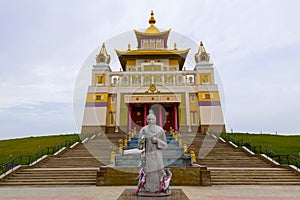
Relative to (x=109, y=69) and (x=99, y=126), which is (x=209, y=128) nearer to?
(x=99, y=126)

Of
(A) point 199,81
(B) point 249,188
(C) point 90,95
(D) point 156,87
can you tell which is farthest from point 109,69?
(B) point 249,188

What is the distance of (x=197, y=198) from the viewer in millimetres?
7113

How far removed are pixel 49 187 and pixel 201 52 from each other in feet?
89.3

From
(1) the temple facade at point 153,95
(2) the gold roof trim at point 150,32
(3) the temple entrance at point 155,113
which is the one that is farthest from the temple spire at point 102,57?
(3) the temple entrance at point 155,113

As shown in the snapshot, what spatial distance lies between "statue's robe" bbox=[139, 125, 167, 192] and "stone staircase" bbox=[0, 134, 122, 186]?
16.8 ft

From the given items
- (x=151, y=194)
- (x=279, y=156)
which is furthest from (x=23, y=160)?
(x=279, y=156)

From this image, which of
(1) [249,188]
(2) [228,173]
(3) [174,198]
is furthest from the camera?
(2) [228,173]

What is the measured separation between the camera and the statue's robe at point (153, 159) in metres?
6.02

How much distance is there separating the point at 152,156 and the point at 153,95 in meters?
20.3

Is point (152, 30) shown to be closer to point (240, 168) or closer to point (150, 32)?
point (150, 32)

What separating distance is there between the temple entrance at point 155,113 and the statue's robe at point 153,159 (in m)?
17.9

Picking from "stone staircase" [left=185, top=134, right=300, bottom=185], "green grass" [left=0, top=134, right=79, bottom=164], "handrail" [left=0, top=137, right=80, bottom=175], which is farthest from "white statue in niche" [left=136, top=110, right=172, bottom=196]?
"green grass" [left=0, top=134, right=79, bottom=164]

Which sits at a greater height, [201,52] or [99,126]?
[201,52]

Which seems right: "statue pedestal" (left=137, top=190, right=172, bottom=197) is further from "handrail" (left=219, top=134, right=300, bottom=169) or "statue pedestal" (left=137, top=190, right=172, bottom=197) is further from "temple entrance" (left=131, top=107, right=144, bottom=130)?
"temple entrance" (left=131, top=107, right=144, bottom=130)
